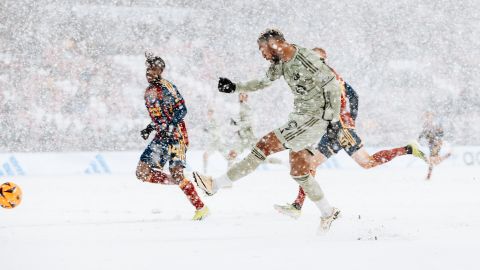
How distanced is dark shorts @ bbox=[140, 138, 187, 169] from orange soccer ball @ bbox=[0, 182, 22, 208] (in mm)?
1277

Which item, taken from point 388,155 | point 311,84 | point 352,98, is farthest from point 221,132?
point 311,84

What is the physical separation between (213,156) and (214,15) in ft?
23.2

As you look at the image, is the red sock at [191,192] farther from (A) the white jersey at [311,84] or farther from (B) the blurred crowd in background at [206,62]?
(B) the blurred crowd in background at [206,62]

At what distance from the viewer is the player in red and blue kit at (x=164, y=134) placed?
6.54m

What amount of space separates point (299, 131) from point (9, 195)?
3015 mm

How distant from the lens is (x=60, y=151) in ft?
60.5

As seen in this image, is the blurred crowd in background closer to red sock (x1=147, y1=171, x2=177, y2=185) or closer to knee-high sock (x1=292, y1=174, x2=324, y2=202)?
red sock (x1=147, y1=171, x2=177, y2=185)

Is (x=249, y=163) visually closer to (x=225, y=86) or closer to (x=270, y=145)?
(x=270, y=145)

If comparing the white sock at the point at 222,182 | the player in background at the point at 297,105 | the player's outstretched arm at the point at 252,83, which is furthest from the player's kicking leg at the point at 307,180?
the player's outstretched arm at the point at 252,83

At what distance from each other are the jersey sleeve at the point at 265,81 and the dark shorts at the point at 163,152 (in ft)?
4.96

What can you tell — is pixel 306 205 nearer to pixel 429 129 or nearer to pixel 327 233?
pixel 327 233

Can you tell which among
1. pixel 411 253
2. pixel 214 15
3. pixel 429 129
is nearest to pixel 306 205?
pixel 411 253

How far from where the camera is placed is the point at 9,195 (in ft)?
20.7

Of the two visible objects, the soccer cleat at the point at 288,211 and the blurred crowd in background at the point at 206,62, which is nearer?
the soccer cleat at the point at 288,211
